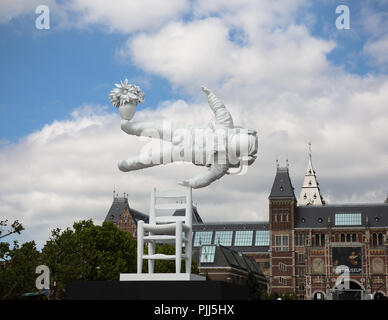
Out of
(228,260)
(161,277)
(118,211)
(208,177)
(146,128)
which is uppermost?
(118,211)

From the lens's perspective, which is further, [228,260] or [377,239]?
[377,239]

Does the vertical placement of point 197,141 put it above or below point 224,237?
below

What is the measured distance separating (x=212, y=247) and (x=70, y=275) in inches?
1372

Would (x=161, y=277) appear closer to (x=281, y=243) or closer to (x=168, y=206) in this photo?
(x=168, y=206)

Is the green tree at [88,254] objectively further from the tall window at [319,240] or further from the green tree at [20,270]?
the tall window at [319,240]

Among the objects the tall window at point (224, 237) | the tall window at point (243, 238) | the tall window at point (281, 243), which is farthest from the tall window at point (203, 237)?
the tall window at point (281, 243)

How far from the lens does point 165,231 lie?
388 inches

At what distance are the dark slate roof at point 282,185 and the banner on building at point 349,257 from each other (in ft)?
24.8

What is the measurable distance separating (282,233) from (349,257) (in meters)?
7.41

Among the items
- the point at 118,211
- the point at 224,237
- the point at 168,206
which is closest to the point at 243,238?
the point at 224,237

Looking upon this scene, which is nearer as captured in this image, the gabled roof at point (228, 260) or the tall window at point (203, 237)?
the gabled roof at point (228, 260)

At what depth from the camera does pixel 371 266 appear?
6131 cm

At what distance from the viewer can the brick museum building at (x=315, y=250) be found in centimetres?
6053
